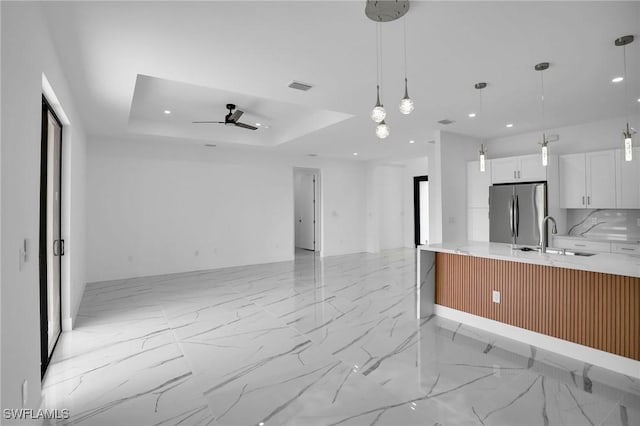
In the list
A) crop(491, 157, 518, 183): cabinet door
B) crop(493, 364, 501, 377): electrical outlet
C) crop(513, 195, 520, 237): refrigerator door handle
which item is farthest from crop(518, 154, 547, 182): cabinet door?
crop(493, 364, 501, 377): electrical outlet

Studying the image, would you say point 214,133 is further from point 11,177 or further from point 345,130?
point 11,177

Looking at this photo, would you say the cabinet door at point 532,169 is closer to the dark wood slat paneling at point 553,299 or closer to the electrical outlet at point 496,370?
the dark wood slat paneling at point 553,299

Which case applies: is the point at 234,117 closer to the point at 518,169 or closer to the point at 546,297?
the point at 546,297

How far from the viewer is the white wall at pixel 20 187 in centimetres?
156

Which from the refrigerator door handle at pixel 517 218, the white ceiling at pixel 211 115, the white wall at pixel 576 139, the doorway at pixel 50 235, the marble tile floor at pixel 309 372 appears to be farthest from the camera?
the refrigerator door handle at pixel 517 218

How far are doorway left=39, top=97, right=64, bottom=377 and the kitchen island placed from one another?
374cm

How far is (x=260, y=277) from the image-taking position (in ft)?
21.0

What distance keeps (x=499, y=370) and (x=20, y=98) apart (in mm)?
3669

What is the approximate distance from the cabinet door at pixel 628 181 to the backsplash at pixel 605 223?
1.49ft

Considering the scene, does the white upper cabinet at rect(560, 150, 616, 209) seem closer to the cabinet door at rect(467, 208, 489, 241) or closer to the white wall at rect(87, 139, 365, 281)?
the cabinet door at rect(467, 208, 489, 241)

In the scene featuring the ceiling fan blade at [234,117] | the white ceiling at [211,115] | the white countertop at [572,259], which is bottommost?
the white countertop at [572,259]

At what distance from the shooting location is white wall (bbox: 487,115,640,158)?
5.01 m

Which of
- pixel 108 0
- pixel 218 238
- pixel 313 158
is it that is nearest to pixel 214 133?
pixel 218 238

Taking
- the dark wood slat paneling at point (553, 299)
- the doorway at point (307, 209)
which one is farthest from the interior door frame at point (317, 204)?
the dark wood slat paneling at point (553, 299)
